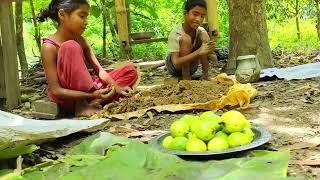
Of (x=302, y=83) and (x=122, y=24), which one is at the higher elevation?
(x=122, y=24)

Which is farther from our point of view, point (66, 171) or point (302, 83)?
point (302, 83)

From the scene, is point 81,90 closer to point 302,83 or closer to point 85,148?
point 85,148

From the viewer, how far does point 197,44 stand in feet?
15.9

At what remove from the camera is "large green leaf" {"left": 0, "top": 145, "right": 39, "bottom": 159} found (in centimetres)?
208

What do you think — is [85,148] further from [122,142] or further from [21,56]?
[21,56]

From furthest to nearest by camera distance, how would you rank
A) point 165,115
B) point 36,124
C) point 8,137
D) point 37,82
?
point 37,82, point 165,115, point 36,124, point 8,137

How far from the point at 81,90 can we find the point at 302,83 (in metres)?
2.03

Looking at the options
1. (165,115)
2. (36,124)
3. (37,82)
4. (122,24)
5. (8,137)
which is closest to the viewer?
(8,137)

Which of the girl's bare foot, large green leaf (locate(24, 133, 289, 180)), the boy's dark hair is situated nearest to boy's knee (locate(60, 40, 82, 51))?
the girl's bare foot

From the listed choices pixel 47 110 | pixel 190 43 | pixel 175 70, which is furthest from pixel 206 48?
pixel 47 110

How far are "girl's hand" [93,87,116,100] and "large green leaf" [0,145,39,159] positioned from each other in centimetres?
165

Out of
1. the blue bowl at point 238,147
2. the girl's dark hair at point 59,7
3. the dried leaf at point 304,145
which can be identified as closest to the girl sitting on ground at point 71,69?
the girl's dark hair at point 59,7

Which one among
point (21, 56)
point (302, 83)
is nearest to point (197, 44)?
point (302, 83)

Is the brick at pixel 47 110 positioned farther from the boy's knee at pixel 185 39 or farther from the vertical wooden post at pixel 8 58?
the boy's knee at pixel 185 39
